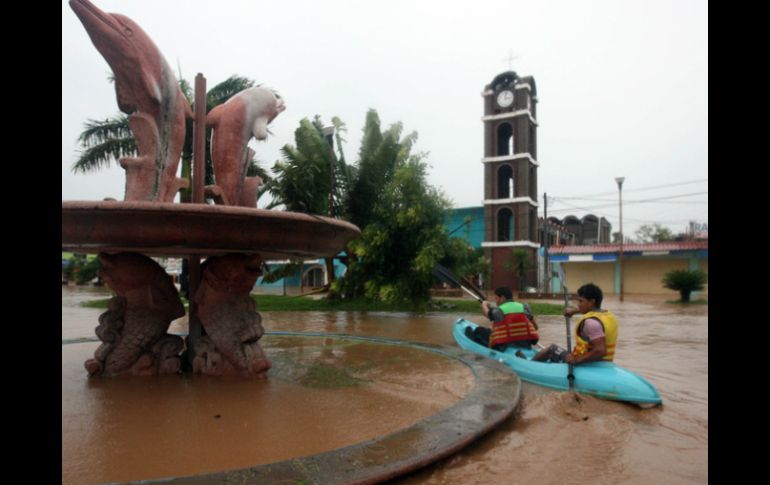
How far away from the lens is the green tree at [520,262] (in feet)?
87.6

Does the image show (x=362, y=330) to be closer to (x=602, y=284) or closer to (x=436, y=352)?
(x=436, y=352)

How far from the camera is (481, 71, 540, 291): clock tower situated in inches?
1171

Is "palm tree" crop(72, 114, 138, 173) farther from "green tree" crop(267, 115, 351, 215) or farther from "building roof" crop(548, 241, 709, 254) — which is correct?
"building roof" crop(548, 241, 709, 254)

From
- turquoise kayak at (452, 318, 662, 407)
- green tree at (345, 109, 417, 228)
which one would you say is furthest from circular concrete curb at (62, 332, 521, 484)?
green tree at (345, 109, 417, 228)

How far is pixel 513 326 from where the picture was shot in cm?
609

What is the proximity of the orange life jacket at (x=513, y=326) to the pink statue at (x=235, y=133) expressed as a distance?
11.6ft

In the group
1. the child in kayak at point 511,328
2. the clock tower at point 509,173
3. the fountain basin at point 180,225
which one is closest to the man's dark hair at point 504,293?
the child in kayak at point 511,328

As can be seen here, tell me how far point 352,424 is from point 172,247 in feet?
7.46

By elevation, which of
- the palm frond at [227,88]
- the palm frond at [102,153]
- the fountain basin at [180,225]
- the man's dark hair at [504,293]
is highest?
the palm frond at [227,88]

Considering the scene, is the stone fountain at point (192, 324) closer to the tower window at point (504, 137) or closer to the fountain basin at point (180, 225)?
the fountain basin at point (180, 225)

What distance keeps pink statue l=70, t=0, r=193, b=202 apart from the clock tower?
1013 inches

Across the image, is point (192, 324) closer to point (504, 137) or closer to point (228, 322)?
point (228, 322)

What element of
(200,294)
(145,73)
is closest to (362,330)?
(200,294)

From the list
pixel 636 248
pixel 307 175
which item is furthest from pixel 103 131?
pixel 636 248
